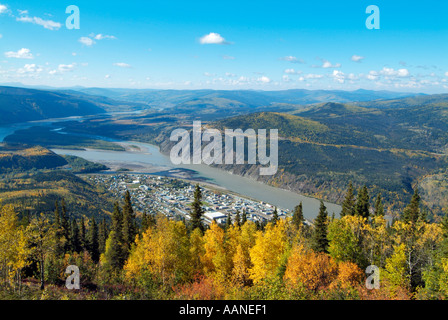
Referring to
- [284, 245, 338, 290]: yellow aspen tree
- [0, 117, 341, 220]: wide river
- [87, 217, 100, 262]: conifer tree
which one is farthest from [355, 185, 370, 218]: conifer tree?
→ [0, 117, 341, 220]: wide river

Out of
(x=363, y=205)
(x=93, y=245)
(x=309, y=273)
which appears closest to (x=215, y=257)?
(x=309, y=273)

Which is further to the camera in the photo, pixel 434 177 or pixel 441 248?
pixel 434 177

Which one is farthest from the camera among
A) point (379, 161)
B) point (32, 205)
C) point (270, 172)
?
point (379, 161)

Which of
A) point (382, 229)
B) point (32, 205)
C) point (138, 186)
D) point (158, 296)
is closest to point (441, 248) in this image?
point (382, 229)

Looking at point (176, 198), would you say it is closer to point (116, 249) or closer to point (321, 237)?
point (116, 249)

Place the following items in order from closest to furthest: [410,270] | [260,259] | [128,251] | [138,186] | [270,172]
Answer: [410,270] → [260,259] → [128,251] → [138,186] → [270,172]

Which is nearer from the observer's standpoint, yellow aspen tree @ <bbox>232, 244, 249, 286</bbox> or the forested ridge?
the forested ridge

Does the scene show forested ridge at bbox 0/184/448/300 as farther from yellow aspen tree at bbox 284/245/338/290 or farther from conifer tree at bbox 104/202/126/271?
conifer tree at bbox 104/202/126/271

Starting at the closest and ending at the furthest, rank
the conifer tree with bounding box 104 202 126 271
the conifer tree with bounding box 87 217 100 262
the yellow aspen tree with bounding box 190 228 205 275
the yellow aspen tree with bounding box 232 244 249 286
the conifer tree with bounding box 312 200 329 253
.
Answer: the yellow aspen tree with bounding box 232 244 249 286
the yellow aspen tree with bounding box 190 228 205 275
the conifer tree with bounding box 312 200 329 253
the conifer tree with bounding box 104 202 126 271
the conifer tree with bounding box 87 217 100 262

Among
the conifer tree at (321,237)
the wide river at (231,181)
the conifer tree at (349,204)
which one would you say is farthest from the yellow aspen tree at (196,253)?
the wide river at (231,181)

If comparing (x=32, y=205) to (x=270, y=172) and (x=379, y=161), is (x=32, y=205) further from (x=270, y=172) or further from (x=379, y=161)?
(x=379, y=161)
